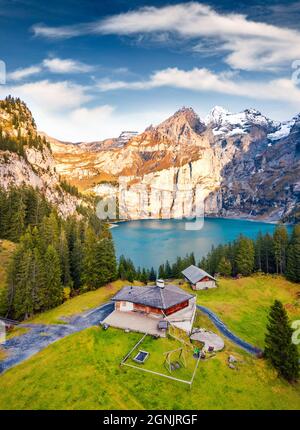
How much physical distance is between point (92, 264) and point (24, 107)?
155 meters

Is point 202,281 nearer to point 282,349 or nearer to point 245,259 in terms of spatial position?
point 245,259

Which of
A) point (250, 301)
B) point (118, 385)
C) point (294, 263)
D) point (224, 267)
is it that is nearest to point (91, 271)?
point (250, 301)

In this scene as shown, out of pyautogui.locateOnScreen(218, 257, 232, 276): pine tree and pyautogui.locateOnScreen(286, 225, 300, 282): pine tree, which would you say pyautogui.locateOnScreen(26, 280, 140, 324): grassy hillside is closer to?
pyautogui.locateOnScreen(218, 257, 232, 276): pine tree

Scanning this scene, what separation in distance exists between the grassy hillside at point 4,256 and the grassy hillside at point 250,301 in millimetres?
40113

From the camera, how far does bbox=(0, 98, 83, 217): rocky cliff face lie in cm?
12056

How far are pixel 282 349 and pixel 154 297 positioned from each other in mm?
17231

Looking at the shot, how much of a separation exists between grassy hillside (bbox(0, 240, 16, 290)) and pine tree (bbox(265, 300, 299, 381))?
49.3 m

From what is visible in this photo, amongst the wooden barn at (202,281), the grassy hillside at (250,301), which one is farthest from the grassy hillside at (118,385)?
Result: the wooden barn at (202,281)

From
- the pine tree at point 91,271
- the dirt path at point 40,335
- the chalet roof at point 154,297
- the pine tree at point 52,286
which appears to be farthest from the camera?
the pine tree at point 91,271

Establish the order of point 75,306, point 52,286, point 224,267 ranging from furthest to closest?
1. point 224,267
2. point 52,286
3. point 75,306

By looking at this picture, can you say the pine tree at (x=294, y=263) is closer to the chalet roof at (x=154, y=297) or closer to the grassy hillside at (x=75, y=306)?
the chalet roof at (x=154, y=297)

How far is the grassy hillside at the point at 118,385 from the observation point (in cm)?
2458

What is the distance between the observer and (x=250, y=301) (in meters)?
58.6
